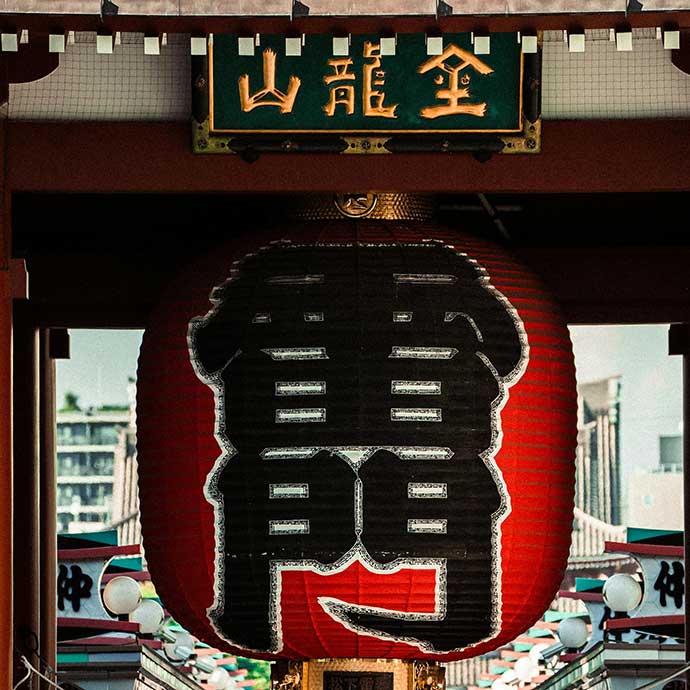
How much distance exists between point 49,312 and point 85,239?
0.45 metres

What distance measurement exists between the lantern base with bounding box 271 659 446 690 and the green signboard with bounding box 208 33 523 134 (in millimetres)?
2363

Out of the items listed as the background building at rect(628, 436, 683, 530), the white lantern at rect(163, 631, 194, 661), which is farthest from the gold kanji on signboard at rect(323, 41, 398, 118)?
the background building at rect(628, 436, 683, 530)

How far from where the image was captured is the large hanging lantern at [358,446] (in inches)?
303

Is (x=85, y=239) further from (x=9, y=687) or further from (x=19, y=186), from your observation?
(x=9, y=687)

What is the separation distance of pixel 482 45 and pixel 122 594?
6.93 m

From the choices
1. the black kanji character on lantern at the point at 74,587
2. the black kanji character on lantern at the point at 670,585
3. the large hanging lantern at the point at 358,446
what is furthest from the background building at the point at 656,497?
the large hanging lantern at the point at 358,446

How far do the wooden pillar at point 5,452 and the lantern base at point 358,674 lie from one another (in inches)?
58.1

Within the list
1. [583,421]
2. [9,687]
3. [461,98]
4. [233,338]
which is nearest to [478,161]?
[461,98]

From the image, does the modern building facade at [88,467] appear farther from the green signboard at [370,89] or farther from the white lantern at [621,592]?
the green signboard at [370,89]

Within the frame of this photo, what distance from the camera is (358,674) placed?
8.20 metres

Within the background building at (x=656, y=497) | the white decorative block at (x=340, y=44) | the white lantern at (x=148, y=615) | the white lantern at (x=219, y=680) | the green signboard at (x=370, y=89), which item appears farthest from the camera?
the background building at (x=656, y=497)

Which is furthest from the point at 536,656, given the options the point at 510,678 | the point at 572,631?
the point at 572,631

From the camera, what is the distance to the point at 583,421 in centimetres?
4559

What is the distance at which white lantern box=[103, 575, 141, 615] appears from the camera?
1285 cm
